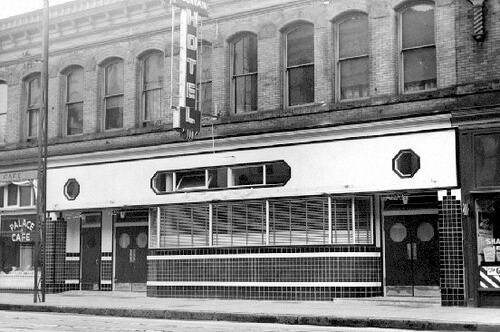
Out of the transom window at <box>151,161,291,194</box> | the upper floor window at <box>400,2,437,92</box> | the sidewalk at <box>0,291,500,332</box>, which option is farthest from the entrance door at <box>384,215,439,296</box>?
the upper floor window at <box>400,2,437,92</box>

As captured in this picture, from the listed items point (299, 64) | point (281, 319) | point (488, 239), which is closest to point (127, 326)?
point (281, 319)

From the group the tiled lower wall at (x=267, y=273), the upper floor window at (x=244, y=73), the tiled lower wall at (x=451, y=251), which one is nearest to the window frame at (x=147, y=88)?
the upper floor window at (x=244, y=73)

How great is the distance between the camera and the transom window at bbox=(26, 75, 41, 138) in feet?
99.7

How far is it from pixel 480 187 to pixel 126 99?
491 inches

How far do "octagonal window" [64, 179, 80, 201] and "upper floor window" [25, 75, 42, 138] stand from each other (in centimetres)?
288

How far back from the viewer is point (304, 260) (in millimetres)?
22938

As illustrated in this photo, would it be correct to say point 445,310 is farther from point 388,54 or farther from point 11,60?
point 11,60

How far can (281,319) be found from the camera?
18234 millimetres

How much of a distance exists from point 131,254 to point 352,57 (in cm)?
988

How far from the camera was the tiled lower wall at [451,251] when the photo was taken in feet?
67.1

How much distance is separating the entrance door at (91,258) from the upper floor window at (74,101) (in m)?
3.57

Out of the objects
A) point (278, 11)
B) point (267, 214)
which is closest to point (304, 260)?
point (267, 214)

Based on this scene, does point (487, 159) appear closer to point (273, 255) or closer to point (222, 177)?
point (273, 255)

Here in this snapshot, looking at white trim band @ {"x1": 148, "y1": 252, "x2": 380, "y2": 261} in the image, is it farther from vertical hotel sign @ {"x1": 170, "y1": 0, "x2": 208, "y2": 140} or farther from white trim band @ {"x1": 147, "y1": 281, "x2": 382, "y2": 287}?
vertical hotel sign @ {"x1": 170, "y1": 0, "x2": 208, "y2": 140}
